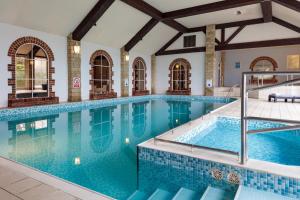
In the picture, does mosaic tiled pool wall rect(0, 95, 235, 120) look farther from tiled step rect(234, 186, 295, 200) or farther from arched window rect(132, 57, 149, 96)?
tiled step rect(234, 186, 295, 200)

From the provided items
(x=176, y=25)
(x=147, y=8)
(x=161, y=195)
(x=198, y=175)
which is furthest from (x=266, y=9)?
(x=161, y=195)

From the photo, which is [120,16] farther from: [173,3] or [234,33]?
[234,33]

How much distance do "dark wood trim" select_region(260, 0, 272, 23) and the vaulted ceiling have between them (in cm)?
18

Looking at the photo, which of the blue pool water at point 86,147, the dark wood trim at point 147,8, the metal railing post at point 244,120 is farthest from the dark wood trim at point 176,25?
the metal railing post at point 244,120

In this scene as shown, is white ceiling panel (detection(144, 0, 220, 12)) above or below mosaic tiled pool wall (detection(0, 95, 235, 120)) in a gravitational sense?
above

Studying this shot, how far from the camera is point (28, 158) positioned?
130 inches

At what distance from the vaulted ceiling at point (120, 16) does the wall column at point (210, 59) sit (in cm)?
64

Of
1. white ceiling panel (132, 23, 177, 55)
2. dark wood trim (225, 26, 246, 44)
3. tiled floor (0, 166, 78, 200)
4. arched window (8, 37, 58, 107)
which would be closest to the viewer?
tiled floor (0, 166, 78, 200)

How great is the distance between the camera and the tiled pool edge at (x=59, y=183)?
65.9 inches

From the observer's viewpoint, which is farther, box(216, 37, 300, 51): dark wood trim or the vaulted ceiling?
box(216, 37, 300, 51): dark wood trim

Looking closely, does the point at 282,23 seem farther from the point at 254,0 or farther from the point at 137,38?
the point at 137,38

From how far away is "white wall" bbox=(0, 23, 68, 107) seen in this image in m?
7.37

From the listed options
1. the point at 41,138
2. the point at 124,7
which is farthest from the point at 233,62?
the point at 41,138

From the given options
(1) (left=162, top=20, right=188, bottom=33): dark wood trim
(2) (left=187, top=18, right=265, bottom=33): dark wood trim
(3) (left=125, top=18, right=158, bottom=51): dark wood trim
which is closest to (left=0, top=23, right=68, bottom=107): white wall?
(3) (left=125, top=18, right=158, bottom=51): dark wood trim
